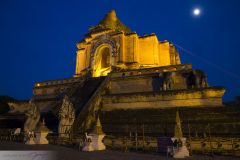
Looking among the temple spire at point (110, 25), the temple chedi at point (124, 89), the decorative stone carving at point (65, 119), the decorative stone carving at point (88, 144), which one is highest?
the temple spire at point (110, 25)

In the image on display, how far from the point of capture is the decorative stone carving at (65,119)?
46.4 ft

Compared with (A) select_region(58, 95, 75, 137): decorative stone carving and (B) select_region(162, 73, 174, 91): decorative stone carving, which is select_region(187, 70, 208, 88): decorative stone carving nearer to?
(B) select_region(162, 73, 174, 91): decorative stone carving

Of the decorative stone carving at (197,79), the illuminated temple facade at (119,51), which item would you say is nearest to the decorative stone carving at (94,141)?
the decorative stone carving at (197,79)

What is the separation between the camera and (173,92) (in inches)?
693

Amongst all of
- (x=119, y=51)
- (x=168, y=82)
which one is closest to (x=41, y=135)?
(x=168, y=82)

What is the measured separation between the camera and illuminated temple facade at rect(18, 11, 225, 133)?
17047 mm

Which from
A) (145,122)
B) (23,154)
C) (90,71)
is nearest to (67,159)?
(23,154)

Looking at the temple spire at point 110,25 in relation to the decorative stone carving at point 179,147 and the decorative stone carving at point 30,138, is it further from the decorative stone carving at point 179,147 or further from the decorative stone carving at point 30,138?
the decorative stone carving at point 179,147

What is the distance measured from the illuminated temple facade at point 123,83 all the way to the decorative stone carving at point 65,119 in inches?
23.7

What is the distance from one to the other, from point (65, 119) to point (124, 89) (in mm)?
9805

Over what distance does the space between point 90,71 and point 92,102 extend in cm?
1520

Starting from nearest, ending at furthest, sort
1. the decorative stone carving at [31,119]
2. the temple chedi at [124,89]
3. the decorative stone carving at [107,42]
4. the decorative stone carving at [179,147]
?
the decorative stone carving at [179,147] → the temple chedi at [124,89] → the decorative stone carving at [31,119] → the decorative stone carving at [107,42]

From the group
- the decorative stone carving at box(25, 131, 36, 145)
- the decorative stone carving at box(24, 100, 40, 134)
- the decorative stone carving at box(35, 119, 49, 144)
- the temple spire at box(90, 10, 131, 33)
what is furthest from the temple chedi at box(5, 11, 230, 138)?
the decorative stone carving at box(25, 131, 36, 145)

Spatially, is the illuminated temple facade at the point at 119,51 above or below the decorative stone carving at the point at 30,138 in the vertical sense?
above
